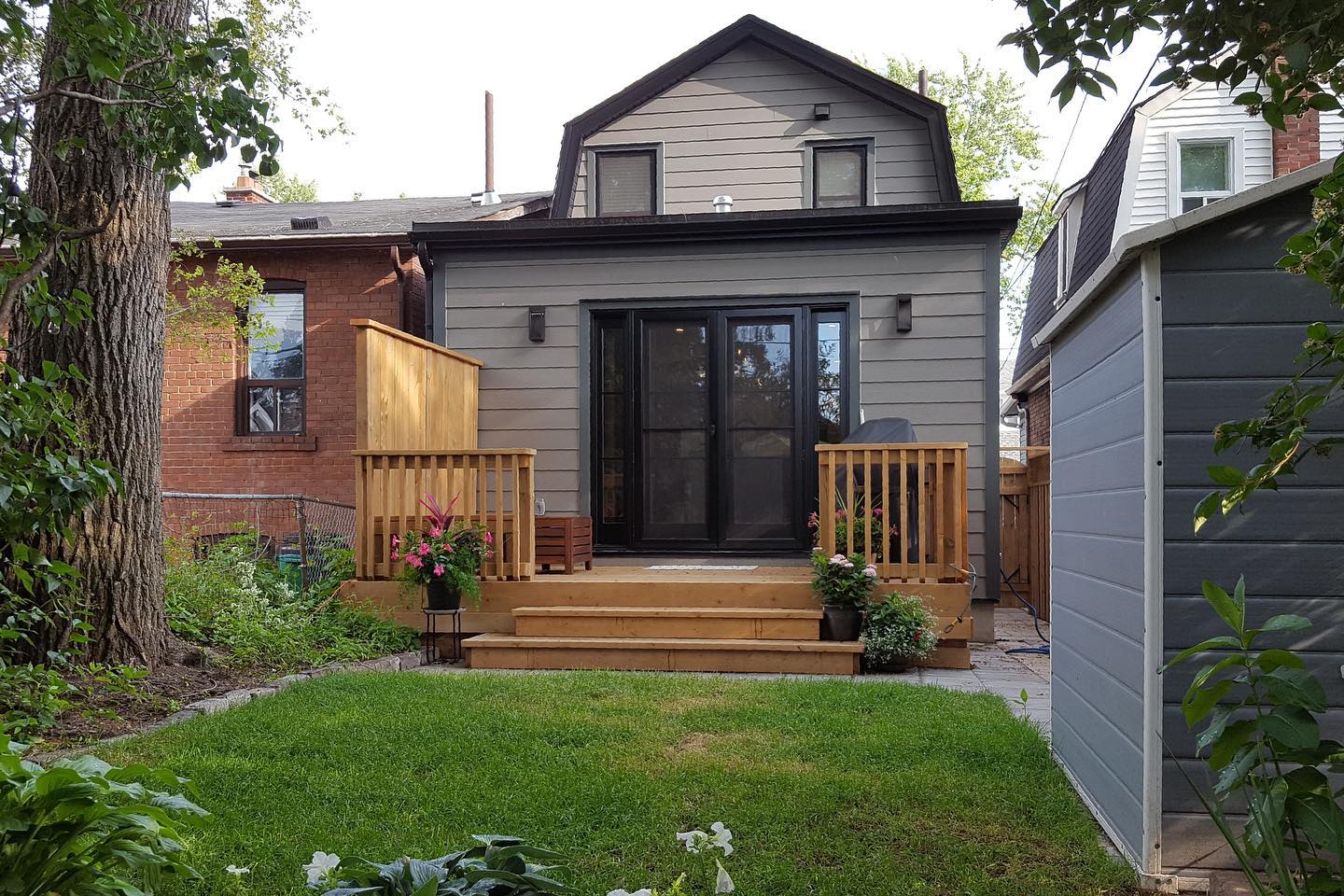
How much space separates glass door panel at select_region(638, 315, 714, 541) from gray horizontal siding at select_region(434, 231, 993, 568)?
358 millimetres

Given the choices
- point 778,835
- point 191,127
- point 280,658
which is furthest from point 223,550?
point 778,835

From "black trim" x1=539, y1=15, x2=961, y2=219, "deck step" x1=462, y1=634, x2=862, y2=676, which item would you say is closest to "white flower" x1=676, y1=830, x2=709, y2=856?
"deck step" x1=462, y1=634, x2=862, y2=676

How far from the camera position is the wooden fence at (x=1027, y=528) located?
10.3 metres

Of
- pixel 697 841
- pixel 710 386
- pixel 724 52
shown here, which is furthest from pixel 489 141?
pixel 697 841

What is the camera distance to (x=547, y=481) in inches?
342

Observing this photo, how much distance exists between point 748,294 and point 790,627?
10.1 ft

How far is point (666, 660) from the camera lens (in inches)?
253

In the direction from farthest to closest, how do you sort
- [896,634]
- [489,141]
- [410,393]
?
[489,141]
[410,393]
[896,634]

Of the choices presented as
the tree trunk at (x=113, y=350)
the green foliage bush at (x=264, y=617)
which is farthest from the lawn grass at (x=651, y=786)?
the green foliage bush at (x=264, y=617)

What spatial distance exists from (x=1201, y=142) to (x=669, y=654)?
369 inches

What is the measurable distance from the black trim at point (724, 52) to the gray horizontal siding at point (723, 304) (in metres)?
1.41

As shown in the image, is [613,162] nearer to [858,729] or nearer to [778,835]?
[858,729]

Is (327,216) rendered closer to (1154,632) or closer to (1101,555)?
(1101,555)

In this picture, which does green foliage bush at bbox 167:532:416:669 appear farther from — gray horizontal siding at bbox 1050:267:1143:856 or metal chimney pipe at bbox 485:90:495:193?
metal chimney pipe at bbox 485:90:495:193
